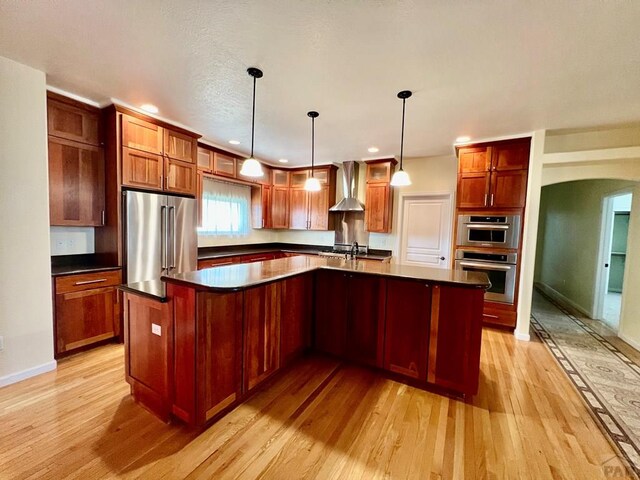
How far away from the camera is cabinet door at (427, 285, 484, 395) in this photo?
220 centimetres

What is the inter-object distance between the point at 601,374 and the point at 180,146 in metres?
5.33

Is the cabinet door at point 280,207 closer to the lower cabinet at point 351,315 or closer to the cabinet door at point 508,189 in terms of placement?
the lower cabinet at point 351,315

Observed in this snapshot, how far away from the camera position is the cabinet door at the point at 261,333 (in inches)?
83.6

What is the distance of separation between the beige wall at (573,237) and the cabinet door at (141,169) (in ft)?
20.0

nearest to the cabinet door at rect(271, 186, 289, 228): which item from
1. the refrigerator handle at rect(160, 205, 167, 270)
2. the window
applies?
the window

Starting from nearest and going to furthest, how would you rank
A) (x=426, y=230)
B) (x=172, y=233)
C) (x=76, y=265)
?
(x=76, y=265) → (x=172, y=233) → (x=426, y=230)

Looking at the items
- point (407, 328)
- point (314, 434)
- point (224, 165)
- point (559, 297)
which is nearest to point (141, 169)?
point (224, 165)

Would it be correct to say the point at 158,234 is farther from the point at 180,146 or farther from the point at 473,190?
the point at 473,190

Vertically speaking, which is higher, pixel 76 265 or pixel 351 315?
pixel 76 265

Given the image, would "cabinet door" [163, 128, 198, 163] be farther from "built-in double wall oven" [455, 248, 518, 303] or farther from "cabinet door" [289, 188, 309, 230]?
"built-in double wall oven" [455, 248, 518, 303]

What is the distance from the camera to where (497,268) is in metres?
3.72

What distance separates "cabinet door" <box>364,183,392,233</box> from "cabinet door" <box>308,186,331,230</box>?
31.2 inches

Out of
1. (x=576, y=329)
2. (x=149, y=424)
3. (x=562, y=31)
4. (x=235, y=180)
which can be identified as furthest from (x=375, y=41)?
(x=576, y=329)

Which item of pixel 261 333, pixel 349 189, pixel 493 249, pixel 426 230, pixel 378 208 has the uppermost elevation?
pixel 349 189
